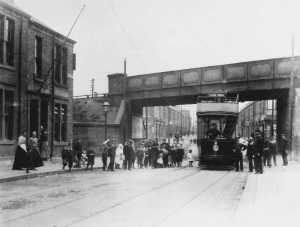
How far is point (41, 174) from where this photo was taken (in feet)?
55.0

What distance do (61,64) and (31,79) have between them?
3942 millimetres

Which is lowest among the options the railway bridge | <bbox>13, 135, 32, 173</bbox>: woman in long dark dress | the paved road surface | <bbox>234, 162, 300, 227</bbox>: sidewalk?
the paved road surface

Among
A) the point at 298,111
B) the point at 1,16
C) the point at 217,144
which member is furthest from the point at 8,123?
the point at 298,111

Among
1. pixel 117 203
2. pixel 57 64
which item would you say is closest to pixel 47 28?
pixel 57 64

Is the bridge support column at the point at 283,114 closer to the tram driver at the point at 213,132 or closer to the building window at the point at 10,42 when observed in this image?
the tram driver at the point at 213,132

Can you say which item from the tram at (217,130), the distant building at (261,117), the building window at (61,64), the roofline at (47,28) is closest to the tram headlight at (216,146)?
the tram at (217,130)

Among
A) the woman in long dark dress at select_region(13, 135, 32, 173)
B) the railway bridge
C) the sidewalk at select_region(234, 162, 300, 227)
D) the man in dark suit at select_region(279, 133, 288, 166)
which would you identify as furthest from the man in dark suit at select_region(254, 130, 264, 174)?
the railway bridge

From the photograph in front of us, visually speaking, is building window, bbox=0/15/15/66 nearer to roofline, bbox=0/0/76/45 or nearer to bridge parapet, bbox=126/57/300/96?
roofline, bbox=0/0/76/45

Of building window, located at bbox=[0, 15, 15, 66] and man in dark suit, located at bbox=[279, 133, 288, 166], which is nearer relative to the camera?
man in dark suit, located at bbox=[279, 133, 288, 166]

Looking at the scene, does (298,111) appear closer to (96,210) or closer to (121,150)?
(121,150)

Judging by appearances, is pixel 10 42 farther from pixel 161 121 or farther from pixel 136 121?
pixel 161 121

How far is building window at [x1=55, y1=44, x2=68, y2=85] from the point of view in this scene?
27.1 meters

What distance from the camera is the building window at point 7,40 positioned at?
2130 cm

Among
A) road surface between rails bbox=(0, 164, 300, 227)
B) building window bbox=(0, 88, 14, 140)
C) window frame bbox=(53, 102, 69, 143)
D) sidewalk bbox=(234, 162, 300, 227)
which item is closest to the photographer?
sidewalk bbox=(234, 162, 300, 227)
